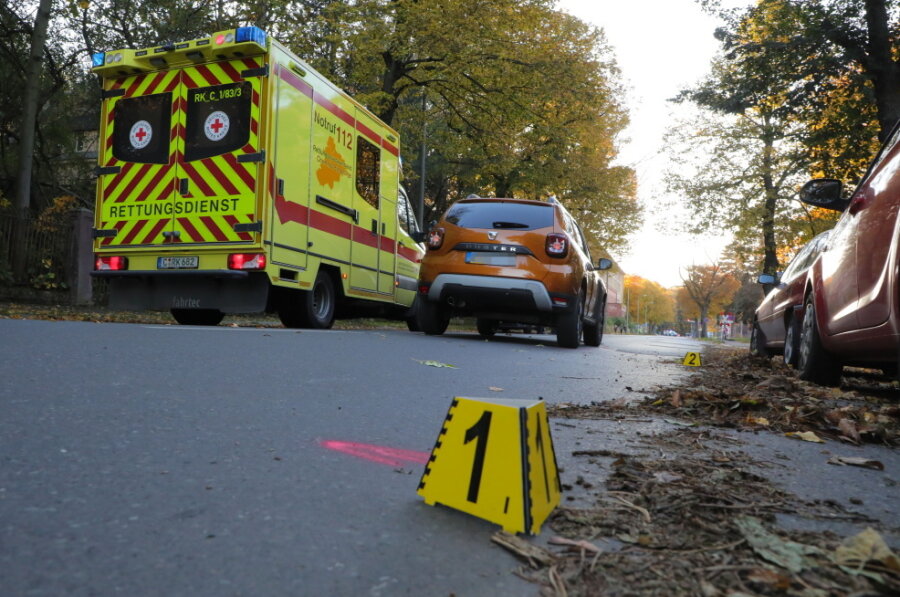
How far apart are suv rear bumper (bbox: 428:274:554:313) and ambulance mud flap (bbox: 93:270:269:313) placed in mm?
2348

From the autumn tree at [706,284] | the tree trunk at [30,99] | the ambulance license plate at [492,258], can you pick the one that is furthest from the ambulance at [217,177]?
the autumn tree at [706,284]

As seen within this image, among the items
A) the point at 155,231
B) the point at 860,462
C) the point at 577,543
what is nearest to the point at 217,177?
the point at 155,231

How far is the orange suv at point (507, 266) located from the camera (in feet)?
31.7

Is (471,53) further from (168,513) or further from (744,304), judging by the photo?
(744,304)

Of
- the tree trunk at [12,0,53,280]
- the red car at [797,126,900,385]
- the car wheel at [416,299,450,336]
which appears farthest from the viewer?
the tree trunk at [12,0,53,280]

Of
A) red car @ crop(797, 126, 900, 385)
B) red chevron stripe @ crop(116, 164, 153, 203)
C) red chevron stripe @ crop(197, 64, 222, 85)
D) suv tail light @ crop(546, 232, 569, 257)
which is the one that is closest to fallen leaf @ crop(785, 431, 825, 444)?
red car @ crop(797, 126, 900, 385)

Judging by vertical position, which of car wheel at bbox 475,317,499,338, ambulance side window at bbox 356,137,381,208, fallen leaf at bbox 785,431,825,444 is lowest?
fallen leaf at bbox 785,431,825,444

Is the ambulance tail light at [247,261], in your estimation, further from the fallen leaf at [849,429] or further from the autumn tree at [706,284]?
the autumn tree at [706,284]

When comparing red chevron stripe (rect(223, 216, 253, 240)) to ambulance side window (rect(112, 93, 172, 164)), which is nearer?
red chevron stripe (rect(223, 216, 253, 240))

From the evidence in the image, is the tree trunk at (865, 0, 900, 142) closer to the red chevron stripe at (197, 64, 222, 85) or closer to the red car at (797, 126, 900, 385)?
the red car at (797, 126, 900, 385)

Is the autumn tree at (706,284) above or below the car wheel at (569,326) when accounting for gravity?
above

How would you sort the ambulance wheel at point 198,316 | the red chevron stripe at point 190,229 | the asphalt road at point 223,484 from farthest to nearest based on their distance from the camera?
the ambulance wheel at point 198,316 → the red chevron stripe at point 190,229 → the asphalt road at point 223,484

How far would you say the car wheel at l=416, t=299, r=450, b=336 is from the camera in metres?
10.4

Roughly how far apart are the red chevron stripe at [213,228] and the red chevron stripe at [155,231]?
557 millimetres
